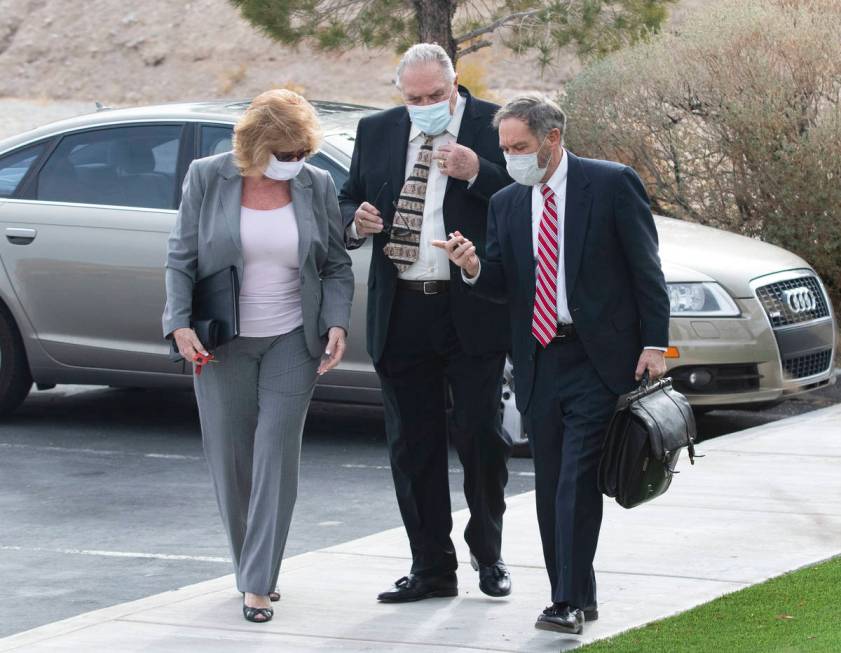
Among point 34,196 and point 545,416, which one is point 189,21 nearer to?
point 34,196

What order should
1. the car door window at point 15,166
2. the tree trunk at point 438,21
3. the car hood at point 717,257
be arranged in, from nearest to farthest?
the car hood at point 717,257 → the car door window at point 15,166 → the tree trunk at point 438,21

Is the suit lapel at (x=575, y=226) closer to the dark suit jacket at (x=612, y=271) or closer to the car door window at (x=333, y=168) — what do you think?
the dark suit jacket at (x=612, y=271)

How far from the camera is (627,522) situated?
6742 mm

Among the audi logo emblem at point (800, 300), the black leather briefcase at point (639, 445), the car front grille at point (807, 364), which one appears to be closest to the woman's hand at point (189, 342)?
the black leather briefcase at point (639, 445)

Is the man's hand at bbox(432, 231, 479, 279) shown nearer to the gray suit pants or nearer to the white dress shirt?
the white dress shirt

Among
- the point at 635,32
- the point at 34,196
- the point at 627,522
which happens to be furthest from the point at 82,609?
the point at 635,32

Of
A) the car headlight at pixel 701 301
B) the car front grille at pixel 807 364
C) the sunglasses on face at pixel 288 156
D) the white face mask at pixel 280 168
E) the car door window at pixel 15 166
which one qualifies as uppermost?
the sunglasses on face at pixel 288 156

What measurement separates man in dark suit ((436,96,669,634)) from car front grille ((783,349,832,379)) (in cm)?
384

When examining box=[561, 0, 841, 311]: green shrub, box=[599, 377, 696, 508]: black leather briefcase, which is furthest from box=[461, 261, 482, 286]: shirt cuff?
box=[561, 0, 841, 311]: green shrub

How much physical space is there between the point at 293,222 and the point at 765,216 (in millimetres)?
7731

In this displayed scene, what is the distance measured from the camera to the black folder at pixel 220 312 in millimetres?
5332

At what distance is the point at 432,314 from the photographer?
5461mm

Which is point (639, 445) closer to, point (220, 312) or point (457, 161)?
point (457, 161)

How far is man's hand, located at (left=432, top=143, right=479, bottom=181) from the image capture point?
533 cm
